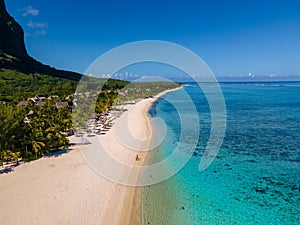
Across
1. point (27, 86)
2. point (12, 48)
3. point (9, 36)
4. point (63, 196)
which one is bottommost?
point (63, 196)

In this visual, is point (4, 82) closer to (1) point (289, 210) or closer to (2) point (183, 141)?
(2) point (183, 141)

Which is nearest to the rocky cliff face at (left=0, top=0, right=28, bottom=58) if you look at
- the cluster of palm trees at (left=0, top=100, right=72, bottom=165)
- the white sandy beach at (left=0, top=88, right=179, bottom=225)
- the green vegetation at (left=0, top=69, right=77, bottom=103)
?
the green vegetation at (left=0, top=69, right=77, bottom=103)

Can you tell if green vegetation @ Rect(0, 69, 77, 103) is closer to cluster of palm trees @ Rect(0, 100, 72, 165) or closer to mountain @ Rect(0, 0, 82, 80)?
mountain @ Rect(0, 0, 82, 80)

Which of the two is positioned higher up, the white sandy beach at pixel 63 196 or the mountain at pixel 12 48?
the mountain at pixel 12 48

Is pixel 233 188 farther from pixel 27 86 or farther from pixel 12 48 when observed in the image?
pixel 12 48

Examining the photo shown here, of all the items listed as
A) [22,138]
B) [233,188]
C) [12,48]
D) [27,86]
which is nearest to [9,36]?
[12,48]

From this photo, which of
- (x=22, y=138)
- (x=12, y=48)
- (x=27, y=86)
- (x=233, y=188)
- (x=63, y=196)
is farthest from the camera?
(x=12, y=48)

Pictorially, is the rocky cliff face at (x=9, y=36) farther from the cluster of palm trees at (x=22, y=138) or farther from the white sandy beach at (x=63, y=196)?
the white sandy beach at (x=63, y=196)

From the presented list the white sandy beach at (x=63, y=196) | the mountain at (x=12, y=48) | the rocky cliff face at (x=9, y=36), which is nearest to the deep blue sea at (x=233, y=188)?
the white sandy beach at (x=63, y=196)
